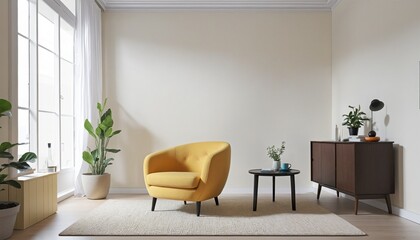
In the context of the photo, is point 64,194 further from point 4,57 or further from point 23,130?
point 4,57

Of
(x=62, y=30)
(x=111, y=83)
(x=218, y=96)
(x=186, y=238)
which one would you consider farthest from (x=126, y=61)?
(x=186, y=238)

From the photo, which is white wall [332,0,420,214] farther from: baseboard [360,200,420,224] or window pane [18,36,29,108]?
window pane [18,36,29,108]

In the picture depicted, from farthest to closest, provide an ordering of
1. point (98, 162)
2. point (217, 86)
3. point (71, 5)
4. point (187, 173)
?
point (217, 86) < point (71, 5) < point (98, 162) < point (187, 173)

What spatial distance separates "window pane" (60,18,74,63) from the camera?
→ 608 cm

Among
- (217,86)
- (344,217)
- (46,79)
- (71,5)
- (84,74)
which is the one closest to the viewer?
(344,217)

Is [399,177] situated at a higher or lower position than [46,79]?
lower

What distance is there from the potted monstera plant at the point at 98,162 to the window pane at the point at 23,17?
4.92 feet

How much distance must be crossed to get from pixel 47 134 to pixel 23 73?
105cm

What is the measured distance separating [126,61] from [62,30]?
3.55 feet

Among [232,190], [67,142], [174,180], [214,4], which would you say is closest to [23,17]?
[67,142]

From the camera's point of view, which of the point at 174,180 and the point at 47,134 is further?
the point at 47,134

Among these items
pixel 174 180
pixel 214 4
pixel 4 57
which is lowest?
pixel 174 180

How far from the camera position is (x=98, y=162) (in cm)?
601

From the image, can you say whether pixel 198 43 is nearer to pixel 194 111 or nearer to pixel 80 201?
pixel 194 111
